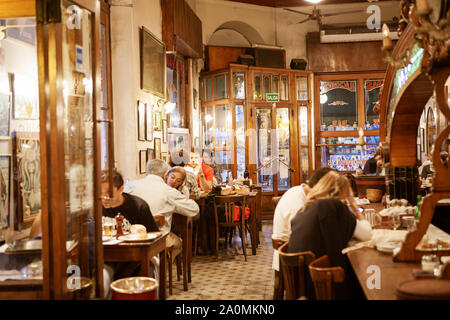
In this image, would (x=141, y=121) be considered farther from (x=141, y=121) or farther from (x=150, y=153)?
(x=150, y=153)

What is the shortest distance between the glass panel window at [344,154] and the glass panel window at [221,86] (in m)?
2.85

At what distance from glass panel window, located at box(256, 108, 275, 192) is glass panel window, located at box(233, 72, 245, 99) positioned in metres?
0.60

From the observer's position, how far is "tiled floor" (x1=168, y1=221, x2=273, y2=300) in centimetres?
562

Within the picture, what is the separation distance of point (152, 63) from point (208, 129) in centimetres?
427

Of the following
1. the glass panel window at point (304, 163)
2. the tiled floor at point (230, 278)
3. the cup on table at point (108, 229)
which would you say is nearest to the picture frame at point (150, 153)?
the tiled floor at point (230, 278)

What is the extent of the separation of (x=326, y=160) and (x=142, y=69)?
6.75 m

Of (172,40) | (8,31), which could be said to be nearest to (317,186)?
(8,31)

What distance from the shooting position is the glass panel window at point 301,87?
1237cm

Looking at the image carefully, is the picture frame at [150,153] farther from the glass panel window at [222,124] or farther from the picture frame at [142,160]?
the glass panel window at [222,124]

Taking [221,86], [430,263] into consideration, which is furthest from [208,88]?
[430,263]

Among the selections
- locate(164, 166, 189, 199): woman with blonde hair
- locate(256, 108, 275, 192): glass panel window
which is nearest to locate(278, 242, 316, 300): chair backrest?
locate(164, 166, 189, 199): woman with blonde hair

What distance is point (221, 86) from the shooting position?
1175 centimetres

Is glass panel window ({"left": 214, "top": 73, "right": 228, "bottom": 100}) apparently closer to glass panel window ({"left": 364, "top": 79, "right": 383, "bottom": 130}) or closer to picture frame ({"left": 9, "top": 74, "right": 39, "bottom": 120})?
glass panel window ({"left": 364, "top": 79, "right": 383, "bottom": 130})
